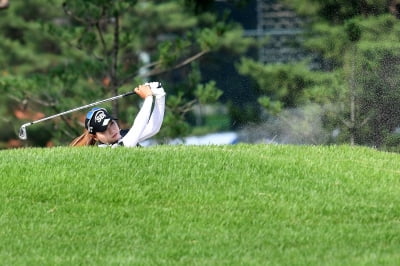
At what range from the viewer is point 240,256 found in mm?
7375

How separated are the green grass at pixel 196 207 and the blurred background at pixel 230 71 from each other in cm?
430

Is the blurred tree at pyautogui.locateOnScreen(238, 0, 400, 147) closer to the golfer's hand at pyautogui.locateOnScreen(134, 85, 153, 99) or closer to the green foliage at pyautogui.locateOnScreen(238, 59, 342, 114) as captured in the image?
the green foliage at pyautogui.locateOnScreen(238, 59, 342, 114)

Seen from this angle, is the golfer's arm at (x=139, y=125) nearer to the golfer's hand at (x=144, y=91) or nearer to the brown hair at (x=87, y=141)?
the golfer's hand at (x=144, y=91)

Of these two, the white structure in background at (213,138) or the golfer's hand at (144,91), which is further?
the white structure in background at (213,138)

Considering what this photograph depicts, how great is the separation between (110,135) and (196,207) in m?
2.15

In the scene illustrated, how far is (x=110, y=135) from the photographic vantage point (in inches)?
408

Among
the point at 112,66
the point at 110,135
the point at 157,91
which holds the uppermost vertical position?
the point at 157,91

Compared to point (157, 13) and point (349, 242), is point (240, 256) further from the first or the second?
point (157, 13)

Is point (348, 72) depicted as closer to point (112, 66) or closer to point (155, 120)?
point (112, 66)

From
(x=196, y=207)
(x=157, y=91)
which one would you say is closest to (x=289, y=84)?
(x=157, y=91)

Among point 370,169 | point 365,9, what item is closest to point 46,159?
point 370,169

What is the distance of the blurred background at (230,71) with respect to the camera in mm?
15445

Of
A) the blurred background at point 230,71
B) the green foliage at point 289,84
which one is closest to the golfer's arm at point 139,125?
the blurred background at point 230,71

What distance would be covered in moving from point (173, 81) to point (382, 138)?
9607mm
